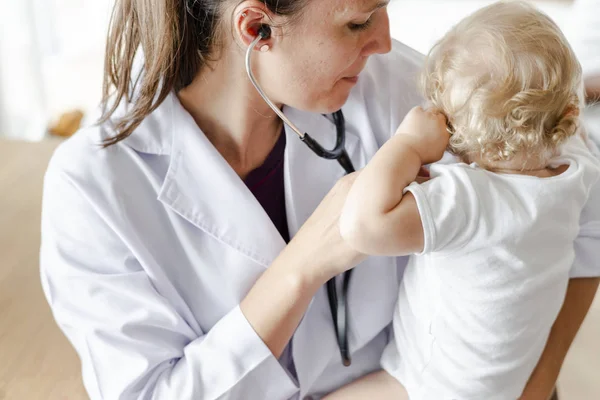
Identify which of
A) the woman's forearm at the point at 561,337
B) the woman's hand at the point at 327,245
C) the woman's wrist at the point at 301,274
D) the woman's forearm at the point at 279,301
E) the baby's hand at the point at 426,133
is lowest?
the woman's forearm at the point at 561,337

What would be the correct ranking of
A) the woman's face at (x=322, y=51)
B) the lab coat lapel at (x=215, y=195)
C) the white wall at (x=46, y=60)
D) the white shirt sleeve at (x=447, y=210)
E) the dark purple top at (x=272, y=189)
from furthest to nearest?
the white wall at (x=46, y=60), the dark purple top at (x=272, y=189), the lab coat lapel at (x=215, y=195), the woman's face at (x=322, y=51), the white shirt sleeve at (x=447, y=210)

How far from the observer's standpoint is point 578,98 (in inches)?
41.2

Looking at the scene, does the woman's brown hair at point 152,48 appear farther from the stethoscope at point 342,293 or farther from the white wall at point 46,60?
the white wall at point 46,60

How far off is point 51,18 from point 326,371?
2295mm

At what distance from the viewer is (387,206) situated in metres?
0.91

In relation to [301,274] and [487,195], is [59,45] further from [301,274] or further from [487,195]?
[487,195]

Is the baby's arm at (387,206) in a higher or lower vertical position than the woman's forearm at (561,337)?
higher

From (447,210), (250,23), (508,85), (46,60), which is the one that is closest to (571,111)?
(508,85)

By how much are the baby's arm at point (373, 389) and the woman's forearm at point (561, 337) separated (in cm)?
21

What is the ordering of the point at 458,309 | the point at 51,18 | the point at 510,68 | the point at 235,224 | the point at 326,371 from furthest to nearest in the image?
the point at 51,18 → the point at 326,371 → the point at 235,224 → the point at 458,309 → the point at 510,68

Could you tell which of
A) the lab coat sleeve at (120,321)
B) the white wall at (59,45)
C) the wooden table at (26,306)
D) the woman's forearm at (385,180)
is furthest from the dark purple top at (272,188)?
the white wall at (59,45)

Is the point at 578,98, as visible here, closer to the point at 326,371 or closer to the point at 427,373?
the point at 427,373

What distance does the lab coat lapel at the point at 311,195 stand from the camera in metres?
1.21

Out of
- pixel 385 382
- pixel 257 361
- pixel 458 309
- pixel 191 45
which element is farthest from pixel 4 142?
pixel 458 309
